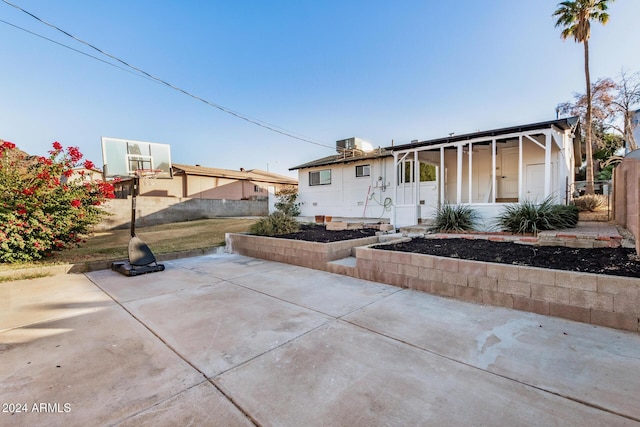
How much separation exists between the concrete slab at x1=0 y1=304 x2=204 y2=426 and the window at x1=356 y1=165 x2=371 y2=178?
1153 centimetres

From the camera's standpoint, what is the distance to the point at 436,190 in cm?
1112

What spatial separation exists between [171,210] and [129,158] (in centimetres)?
978

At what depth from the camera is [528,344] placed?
2680 mm

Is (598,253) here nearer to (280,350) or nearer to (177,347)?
(280,350)

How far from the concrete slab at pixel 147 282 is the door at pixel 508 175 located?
10.5 m

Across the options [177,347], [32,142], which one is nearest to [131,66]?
[32,142]

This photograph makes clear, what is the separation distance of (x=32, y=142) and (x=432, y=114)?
1838 cm

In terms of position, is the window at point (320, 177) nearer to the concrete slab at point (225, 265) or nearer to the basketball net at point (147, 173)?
the concrete slab at point (225, 265)

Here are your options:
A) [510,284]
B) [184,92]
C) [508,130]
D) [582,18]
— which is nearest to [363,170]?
[508,130]

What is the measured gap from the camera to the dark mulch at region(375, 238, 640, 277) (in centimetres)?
351

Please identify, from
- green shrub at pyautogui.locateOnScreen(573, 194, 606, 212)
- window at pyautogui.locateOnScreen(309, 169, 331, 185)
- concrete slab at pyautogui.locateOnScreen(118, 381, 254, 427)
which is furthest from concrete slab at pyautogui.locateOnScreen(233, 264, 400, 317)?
window at pyautogui.locateOnScreen(309, 169, 331, 185)

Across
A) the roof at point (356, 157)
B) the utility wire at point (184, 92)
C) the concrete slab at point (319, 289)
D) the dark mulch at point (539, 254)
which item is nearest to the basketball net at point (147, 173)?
the utility wire at point (184, 92)

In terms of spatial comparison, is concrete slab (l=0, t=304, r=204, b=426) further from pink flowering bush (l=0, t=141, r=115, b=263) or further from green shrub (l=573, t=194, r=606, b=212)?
green shrub (l=573, t=194, r=606, b=212)

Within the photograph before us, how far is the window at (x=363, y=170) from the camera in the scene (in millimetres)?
13273
